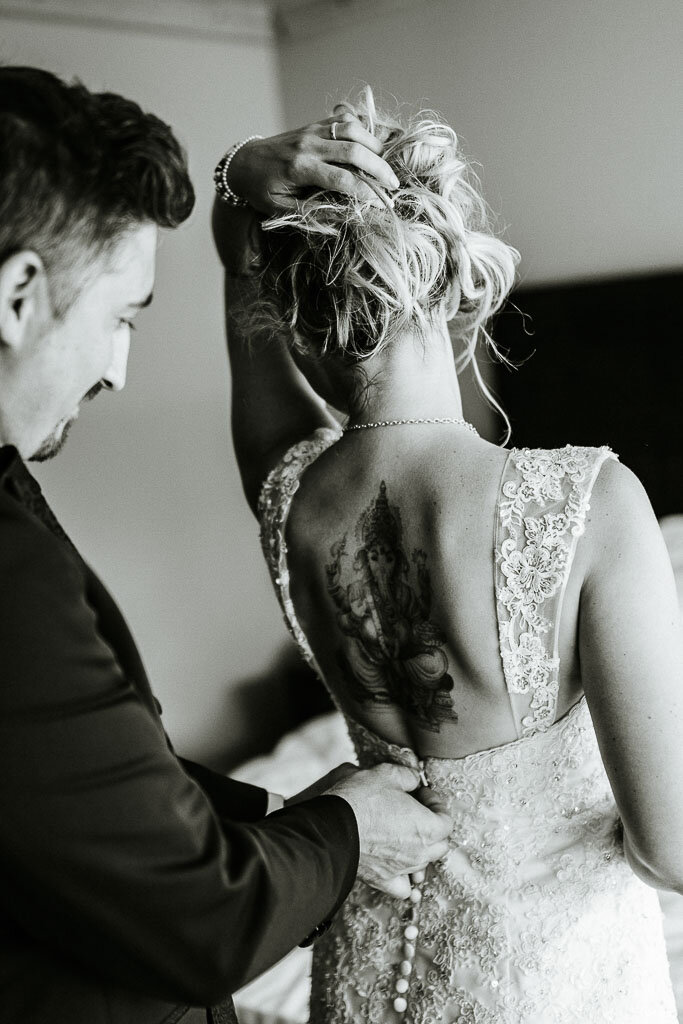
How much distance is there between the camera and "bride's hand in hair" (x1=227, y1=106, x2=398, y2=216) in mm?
1039

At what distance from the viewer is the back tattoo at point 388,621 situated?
3.54ft

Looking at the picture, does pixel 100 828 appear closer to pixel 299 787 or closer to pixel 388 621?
pixel 388 621

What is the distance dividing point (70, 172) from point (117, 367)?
20 cm

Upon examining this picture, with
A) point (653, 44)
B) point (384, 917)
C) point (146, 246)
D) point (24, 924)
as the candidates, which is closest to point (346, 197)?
point (146, 246)

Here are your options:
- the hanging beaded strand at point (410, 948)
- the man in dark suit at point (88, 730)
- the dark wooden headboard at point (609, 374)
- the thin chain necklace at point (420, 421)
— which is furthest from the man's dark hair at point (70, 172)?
the dark wooden headboard at point (609, 374)

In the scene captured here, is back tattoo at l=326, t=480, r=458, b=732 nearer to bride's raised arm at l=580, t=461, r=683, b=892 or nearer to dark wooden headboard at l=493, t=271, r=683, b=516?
bride's raised arm at l=580, t=461, r=683, b=892

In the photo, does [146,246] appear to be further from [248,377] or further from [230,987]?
[230,987]

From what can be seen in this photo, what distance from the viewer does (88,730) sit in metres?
0.77

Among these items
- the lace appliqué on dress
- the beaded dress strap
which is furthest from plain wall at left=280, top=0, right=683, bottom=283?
the beaded dress strap

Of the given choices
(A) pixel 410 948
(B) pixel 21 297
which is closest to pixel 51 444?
(B) pixel 21 297

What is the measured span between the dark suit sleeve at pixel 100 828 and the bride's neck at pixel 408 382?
0.45 meters

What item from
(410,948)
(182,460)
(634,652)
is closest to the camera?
(634,652)

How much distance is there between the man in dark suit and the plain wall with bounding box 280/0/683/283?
1709 millimetres

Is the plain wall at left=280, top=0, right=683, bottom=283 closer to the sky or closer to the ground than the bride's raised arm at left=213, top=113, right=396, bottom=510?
closer to the sky
